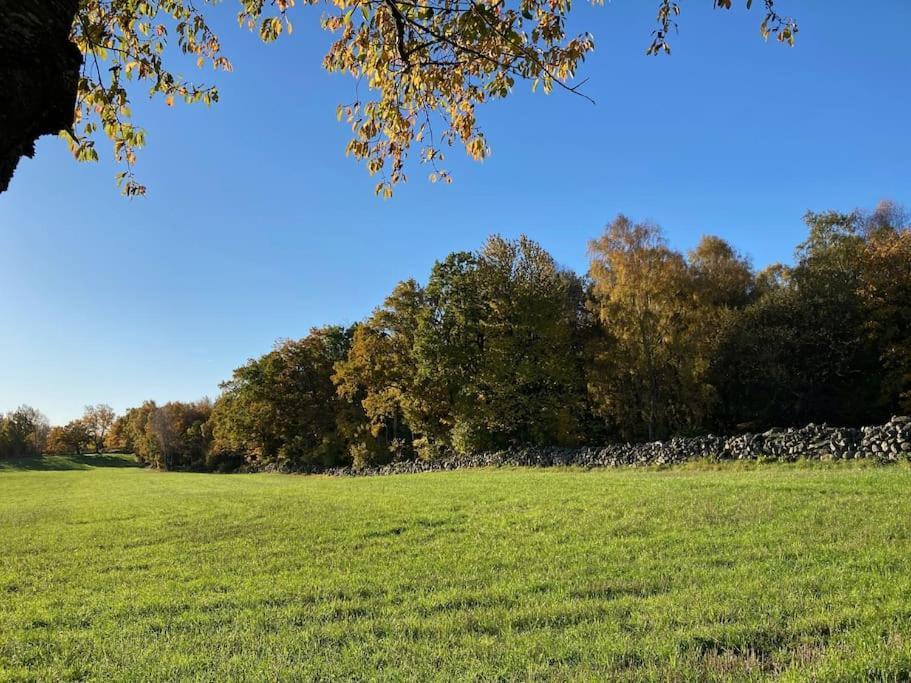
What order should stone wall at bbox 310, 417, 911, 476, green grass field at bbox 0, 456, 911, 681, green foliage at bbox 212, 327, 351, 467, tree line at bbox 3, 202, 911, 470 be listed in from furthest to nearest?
1. green foliage at bbox 212, 327, 351, 467
2. tree line at bbox 3, 202, 911, 470
3. stone wall at bbox 310, 417, 911, 476
4. green grass field at bbox 0, 456, 911, 681

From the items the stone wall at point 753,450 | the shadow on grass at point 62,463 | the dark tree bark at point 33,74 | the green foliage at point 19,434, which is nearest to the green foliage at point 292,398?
the stone wall at point 753,450

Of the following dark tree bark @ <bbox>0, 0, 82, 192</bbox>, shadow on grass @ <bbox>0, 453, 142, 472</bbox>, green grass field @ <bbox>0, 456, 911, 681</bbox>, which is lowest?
shadow on grass @ <bbox>0, 453, 142, 472</bbox>

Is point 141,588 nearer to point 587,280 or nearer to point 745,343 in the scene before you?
point 745,343

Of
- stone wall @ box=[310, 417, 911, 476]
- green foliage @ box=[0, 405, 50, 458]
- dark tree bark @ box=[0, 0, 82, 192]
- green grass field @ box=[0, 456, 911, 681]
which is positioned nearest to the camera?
dark tree bark @ box=[0, 0, 82, 192]

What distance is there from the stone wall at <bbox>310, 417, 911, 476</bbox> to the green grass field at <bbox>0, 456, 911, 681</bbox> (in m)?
4.66

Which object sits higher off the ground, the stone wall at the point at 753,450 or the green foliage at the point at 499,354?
the green foliage at the point at 499,354

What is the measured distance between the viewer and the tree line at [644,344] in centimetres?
2808

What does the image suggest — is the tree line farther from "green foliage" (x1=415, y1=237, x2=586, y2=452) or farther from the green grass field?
the green grass field

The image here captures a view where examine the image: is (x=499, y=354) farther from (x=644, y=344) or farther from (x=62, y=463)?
(x=62, y=463)

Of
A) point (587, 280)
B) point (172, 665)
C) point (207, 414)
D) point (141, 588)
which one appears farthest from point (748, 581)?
point (207, 414)

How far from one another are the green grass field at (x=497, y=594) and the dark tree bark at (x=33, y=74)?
3.66 m

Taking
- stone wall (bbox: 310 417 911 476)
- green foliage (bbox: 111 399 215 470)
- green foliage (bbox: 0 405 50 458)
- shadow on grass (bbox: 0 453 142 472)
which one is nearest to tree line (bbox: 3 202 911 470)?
stone wall (bbox: 310 417 911 476)

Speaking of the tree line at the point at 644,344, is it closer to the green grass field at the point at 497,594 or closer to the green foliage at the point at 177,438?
the green grass field at the point at 497,594

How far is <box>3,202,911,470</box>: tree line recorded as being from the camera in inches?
1105
